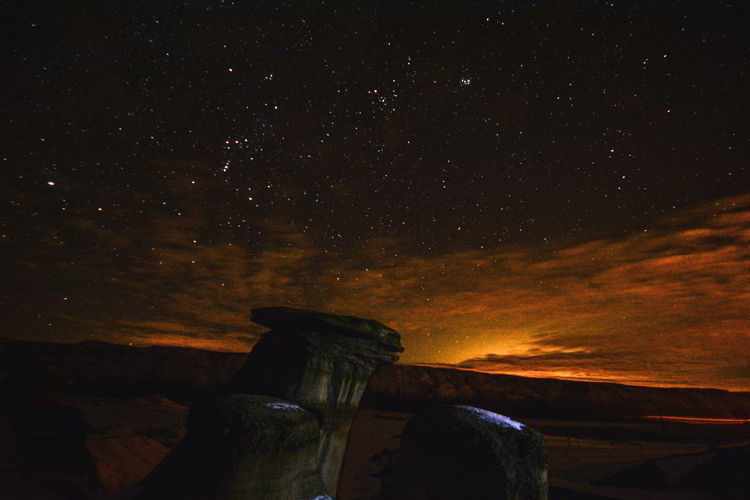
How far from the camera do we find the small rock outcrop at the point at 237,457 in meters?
3.50

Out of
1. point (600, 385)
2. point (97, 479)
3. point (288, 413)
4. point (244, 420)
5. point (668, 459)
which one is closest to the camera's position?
point (244, 420)

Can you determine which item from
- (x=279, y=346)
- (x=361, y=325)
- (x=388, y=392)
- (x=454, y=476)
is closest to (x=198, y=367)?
(x=388, y=392)

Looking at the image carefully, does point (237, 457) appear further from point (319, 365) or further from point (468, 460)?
point (468, 460)

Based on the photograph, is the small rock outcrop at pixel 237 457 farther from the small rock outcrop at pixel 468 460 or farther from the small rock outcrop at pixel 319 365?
the small rock outcrop at pixel 319 365

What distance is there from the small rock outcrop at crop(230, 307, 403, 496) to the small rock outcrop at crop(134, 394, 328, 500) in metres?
1.49

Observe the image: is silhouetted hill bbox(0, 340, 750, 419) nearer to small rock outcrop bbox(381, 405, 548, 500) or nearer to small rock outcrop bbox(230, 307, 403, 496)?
small rock outcrop bbox(230, 307, 403, 496)

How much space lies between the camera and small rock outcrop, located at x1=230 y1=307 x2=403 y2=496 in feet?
18.6

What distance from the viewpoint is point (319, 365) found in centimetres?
582

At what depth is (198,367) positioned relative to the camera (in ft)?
36.4

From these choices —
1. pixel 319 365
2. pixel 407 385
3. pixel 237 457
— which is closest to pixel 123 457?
pixel 319 365

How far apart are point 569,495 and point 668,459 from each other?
15.0ft

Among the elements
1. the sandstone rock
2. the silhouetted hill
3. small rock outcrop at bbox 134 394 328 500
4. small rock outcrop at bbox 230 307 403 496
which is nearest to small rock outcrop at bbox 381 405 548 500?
small rock outcrop at bbox 134 394 328 500

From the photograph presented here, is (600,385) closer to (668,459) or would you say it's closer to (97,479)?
(668,459)

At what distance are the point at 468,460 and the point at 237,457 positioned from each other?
94.4 inches
